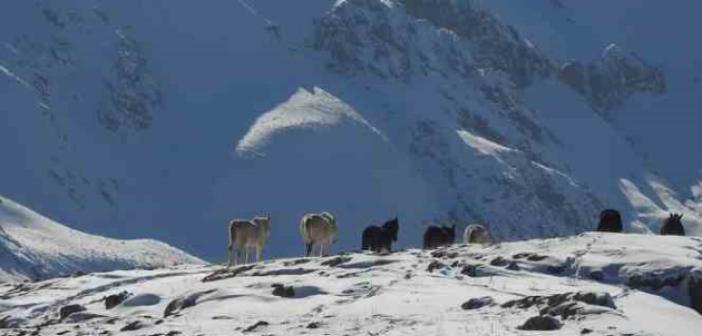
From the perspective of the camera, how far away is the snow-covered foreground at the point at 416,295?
109ft

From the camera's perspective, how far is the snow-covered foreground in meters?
33.2

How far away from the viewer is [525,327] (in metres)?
31.8

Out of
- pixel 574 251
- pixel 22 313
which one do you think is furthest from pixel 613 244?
pixel 22 313

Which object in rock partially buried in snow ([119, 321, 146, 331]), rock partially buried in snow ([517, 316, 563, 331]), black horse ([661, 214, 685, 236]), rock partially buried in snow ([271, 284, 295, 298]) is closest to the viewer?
rock partially buried in snow ([517, 316, 563, 331])

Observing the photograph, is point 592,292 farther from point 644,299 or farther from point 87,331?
point 87,331

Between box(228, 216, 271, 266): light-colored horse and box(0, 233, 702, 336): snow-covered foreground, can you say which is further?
box(228, 216, 271, 266): light-colored horse

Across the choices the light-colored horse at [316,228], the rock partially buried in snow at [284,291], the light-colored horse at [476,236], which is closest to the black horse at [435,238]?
the light-colored horse at [476,236]

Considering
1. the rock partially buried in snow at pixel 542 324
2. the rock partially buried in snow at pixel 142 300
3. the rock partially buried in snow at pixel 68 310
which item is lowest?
the rock partially buried in snow at pixel 542 324

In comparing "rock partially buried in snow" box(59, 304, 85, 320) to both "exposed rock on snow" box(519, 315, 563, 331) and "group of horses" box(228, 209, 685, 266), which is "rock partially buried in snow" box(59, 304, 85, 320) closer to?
"group of horses" box(228, 209, 685, 266)

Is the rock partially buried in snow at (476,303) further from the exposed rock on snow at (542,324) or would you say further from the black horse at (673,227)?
the black horse at (673,227)

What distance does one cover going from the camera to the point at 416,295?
3675cm

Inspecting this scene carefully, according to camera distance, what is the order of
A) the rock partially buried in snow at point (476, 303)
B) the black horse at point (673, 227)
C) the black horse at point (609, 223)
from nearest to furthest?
the rock partially buried in snow at point (476, 303)
the black horse at point (609, 223)
the black horse at point (673, 227)

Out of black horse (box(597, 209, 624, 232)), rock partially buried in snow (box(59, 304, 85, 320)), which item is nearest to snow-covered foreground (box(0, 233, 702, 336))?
rock partially buried in snow (box(59, 304, 85, 320))

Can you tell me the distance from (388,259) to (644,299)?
29.3ft
